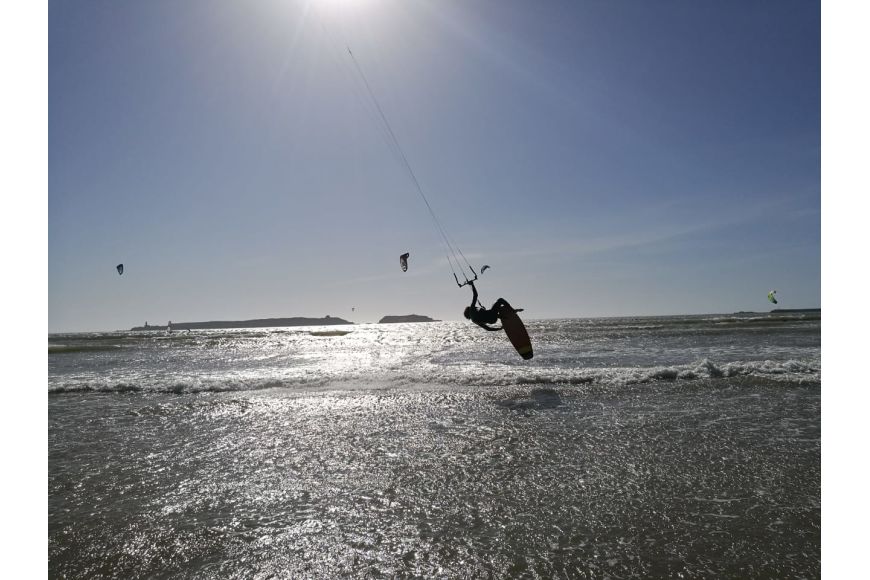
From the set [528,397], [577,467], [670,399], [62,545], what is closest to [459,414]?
[528,397]

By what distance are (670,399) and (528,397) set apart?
258 centimetres

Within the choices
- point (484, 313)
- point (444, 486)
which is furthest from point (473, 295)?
point (444, 486)

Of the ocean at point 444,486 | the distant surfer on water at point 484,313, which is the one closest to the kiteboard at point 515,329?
the distant surfer on water at point 484,313

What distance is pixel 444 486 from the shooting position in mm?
4484

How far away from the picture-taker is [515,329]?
1352 cm

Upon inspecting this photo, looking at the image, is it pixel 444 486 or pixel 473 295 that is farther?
pixel 473 295

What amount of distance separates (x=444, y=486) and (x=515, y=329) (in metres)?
9.35

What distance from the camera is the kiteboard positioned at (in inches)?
523

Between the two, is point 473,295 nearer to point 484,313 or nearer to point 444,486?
point 484,313

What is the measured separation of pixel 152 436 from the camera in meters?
6.82

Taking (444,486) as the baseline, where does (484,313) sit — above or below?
above

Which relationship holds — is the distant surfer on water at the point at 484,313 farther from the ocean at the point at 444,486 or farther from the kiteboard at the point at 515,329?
the ocean at the point at 444,486

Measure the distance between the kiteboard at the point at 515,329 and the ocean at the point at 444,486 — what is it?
4.20m

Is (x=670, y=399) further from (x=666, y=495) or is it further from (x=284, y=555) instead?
(x=284, y=555)
